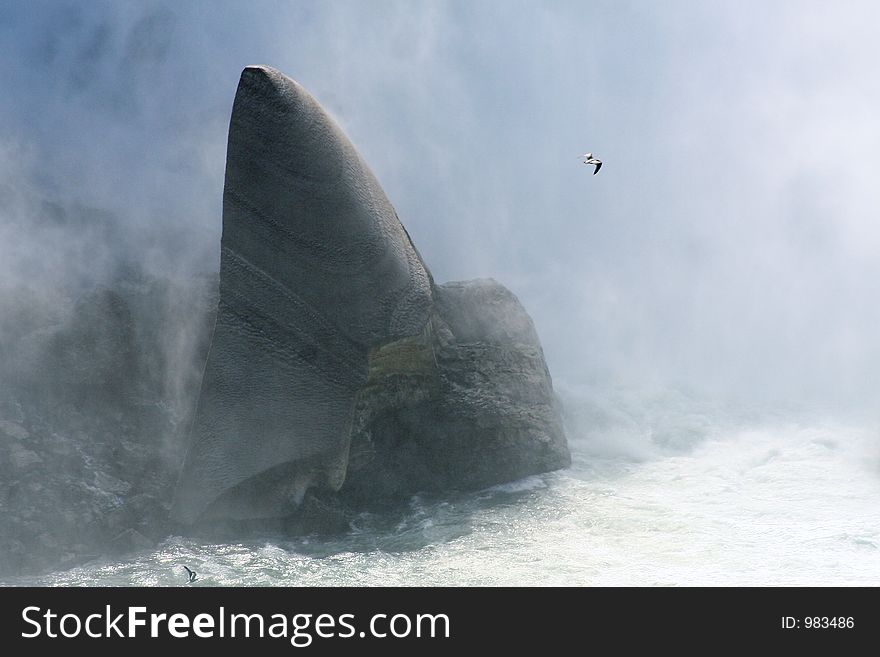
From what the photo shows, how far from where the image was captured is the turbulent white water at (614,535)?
8.40m

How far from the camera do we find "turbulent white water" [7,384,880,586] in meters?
8.40

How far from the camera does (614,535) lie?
9.45 metres

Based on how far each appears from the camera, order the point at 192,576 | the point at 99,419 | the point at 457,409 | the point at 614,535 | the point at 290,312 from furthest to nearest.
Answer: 1. the point at 457,409
2. the point at 99,419
3. the point at 290,312
4. the point at 614,535
5. the point at 192,576

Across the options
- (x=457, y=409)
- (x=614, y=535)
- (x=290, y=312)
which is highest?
(x=290, y=312)

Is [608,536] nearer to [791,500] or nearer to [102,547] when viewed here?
[791,500]

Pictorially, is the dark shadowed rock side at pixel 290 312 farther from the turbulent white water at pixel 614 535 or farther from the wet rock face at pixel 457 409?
the turbulent white water at pixel 614 535

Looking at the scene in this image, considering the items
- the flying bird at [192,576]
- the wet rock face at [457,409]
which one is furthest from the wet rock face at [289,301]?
the flying bird at [192,576]

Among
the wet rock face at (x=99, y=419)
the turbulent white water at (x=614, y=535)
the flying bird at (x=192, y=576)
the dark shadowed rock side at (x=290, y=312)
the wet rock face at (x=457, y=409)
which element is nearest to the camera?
the flying bird at (x=192, y=576)

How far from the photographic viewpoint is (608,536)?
9.43 metres

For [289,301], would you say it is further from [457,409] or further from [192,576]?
[192,576]

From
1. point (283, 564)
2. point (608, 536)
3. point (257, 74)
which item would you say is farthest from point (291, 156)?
point (608, 536)

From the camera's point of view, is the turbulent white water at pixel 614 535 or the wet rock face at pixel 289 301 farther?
the wet rock face at pixel 289 301

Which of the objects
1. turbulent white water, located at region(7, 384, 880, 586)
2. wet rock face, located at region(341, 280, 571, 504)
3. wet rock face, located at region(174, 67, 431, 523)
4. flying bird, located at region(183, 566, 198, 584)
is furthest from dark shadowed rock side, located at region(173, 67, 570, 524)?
flying bird, located at region(183, 566, 198, 584)

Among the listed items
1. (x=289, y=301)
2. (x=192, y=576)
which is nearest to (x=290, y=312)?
(x=289, y=301)
